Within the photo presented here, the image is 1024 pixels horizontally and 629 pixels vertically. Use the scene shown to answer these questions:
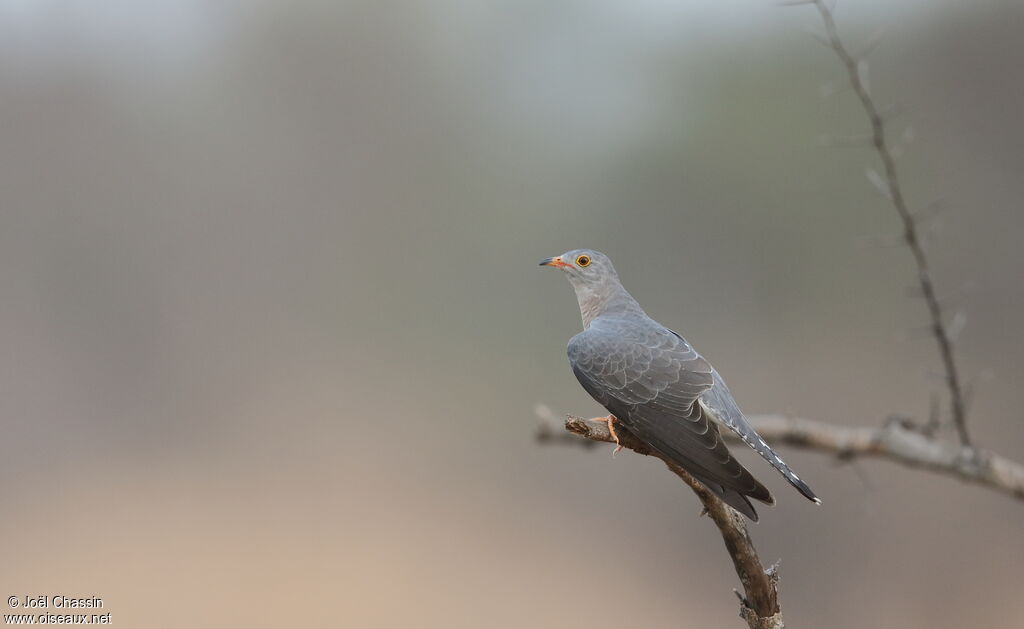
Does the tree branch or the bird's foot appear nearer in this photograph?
the tree branch

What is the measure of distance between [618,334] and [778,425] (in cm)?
174

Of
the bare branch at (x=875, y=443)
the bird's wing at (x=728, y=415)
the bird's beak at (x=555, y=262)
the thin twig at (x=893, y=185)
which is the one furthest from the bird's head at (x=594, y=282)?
the bare branch at (x=875, y=443)

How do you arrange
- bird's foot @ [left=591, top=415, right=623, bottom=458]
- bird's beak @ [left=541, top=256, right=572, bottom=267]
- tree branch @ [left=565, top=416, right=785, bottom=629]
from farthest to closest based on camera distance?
bird's beak @ [left=541, top=256, right=572, bottom=267] < bird's foot @ [left=591, top=415, right=623, bottom=458] < tree branch @ [left=565, top=416, right=785, bottom=629]

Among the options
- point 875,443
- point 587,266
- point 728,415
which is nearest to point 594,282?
point 587,266

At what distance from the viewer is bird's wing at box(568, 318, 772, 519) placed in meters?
1.80

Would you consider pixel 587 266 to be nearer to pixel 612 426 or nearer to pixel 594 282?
pixel 594 282

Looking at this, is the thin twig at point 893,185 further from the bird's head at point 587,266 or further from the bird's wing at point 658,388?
the bird's head at point 587,266

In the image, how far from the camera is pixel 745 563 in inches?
70.5

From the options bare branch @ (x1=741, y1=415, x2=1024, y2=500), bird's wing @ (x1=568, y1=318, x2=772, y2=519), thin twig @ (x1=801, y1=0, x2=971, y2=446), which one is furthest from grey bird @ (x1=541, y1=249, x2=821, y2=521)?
bare branch @ (x1=741, y1=415, x2=1024, y2=500)

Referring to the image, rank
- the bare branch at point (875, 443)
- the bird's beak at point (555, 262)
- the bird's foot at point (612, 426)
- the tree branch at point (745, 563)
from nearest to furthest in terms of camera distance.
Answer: the tree branch at point (745, 563) < the bird's foot at point (612, 426) < the bird's beak at point (555, 262) < the bare branch at point (875, 443)

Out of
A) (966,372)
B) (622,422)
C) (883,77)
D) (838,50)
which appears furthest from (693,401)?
(883,77)

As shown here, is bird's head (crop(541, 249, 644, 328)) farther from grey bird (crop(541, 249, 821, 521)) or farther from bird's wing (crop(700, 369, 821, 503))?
bird's wing (crop(700, 369, 821, 503))

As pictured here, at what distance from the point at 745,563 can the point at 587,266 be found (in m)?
0.92

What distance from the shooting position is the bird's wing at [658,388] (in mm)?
1798
